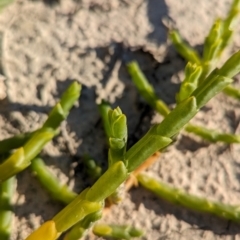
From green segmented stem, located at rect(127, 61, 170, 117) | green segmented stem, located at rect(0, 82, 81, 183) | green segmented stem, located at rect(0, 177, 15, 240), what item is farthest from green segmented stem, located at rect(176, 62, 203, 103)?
green segmented stem, located at rect(0, 177, 15, 240)

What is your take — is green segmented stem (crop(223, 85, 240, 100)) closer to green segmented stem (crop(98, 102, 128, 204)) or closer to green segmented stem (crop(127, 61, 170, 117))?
green segmented stem (crop(127, 61, 170, 117))

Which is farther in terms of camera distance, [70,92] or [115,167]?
[70,92]

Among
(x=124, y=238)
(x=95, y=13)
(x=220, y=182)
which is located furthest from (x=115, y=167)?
(x=95, y=13)

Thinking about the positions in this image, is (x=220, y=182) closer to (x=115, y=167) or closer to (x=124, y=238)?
(x=124, y=238)

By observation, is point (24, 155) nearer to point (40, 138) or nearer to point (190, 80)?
point (40, 138)

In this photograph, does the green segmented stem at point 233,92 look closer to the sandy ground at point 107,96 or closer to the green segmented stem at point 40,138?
the sandy ground at point 107,96

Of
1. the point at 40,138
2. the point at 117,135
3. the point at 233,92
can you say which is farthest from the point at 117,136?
the point at 233,92
